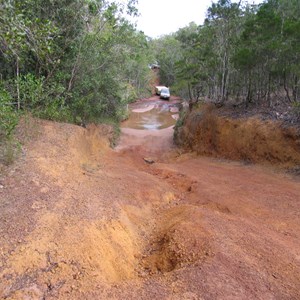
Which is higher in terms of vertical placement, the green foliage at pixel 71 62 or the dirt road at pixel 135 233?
the green foliage at pixel 71 62

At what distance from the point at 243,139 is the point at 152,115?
16.7m

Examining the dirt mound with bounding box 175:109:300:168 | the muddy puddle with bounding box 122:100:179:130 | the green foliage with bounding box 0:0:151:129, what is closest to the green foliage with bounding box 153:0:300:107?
the dirt mound with bounding box 175:109:300:168

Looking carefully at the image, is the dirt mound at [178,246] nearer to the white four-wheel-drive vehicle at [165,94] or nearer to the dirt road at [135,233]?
the dirt road at [135,233]

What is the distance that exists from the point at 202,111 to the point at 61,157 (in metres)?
7.97

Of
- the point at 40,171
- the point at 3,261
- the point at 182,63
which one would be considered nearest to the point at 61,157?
the point at 40,171

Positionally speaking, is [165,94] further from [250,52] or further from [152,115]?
[250,52]

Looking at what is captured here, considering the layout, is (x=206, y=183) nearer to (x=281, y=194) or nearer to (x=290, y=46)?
(x=281, y=194)

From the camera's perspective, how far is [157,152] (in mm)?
13500

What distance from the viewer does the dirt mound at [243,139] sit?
8.18 meters

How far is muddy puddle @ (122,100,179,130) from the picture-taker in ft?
67.7

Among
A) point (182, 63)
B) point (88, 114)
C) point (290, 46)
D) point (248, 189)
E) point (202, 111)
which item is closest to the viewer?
point (248, 189)

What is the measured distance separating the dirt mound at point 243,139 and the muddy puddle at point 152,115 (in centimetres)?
773

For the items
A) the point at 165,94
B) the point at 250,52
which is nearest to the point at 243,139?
the point at 250,52

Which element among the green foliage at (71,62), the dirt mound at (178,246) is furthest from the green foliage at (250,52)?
the dirt mound at (178,246)
